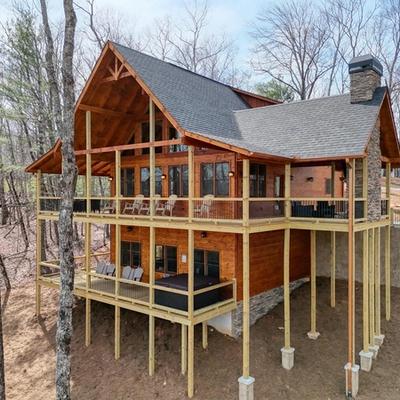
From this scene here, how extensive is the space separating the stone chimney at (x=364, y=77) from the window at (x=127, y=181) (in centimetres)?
904

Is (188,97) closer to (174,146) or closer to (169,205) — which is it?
(174,146)

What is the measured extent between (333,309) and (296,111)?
25.4 ft

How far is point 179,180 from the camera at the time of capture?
556 inches

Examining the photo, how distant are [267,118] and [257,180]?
317 centimetres

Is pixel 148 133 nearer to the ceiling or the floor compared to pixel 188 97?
nearer to the floor

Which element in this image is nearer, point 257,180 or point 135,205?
point 257,180

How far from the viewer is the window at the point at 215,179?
42.3 feet

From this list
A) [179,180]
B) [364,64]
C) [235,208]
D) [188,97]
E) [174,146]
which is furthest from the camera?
[174,146]

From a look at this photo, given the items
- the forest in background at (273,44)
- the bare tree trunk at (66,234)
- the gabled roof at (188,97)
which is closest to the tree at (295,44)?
the forest in background at (273,44)

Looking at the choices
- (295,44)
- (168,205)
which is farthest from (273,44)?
(168,205)

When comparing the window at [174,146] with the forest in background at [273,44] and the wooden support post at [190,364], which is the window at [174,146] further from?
the forest in background at [273,44]

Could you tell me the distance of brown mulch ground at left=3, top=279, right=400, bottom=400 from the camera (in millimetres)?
10664

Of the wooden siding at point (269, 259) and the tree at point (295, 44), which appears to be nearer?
the wooden siding at point (269, 259)

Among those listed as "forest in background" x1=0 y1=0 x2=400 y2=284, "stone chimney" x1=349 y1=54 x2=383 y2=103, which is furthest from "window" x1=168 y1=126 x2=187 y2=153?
"forest in background" x1=0 y1=0 x2=400 y2=284
